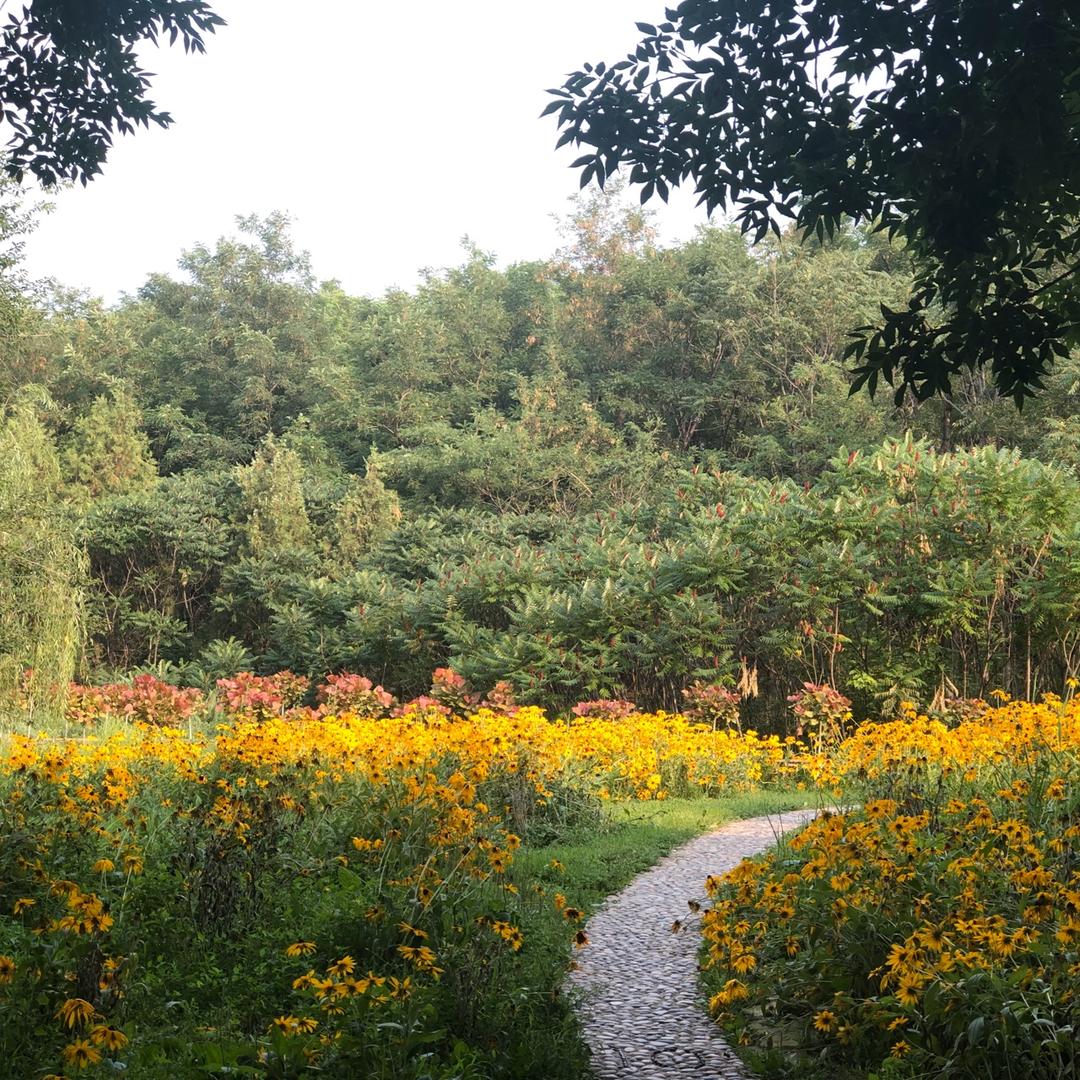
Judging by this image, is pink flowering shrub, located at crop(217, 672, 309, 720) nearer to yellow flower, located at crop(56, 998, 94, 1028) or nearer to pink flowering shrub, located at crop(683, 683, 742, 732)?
pink flowering shrub, located at crop(683, 683, 742, 732)

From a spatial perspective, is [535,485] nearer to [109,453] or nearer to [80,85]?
[109,453]

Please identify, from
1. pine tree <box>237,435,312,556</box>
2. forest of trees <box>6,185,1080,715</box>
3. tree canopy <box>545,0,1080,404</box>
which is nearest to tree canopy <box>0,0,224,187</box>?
tree canopy <box>545,0,1080,404</box>

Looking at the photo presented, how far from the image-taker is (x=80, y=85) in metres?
5.39

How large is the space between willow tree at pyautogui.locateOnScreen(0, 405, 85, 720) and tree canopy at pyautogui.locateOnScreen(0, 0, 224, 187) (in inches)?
335

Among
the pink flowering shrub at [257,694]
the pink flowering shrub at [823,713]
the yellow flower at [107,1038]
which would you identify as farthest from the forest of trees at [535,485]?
the yellow flower at [107,1038]

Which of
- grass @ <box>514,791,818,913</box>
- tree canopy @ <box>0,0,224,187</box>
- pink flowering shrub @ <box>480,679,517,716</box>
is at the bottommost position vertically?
grass @ <box>514,791,818,913</box>

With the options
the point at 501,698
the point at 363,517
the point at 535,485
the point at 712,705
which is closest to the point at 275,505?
the point at 363,517

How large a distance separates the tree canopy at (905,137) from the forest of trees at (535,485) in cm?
812

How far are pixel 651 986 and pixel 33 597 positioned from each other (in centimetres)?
1102

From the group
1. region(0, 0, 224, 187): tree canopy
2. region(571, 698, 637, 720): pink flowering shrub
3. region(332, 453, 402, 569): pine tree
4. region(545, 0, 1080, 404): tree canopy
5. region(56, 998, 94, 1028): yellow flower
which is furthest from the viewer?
region(332, 453, 402, 569): pine tree

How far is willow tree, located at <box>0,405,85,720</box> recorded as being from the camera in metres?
13.1

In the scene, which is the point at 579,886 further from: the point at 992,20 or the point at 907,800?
the point at 992,20

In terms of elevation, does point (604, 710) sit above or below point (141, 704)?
below

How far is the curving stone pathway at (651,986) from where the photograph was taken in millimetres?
3516
